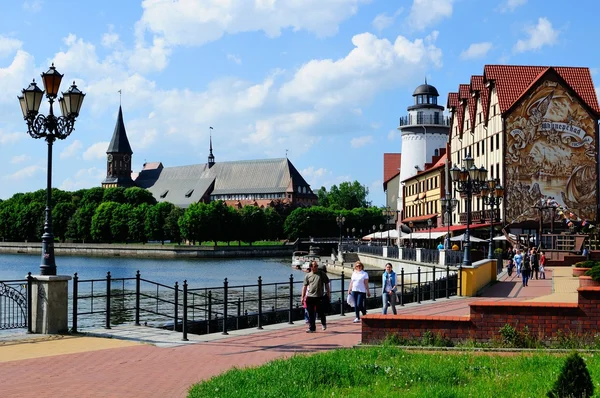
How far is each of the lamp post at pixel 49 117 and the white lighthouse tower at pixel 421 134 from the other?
91080 millimetres

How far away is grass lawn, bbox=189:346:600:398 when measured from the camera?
9461 mm

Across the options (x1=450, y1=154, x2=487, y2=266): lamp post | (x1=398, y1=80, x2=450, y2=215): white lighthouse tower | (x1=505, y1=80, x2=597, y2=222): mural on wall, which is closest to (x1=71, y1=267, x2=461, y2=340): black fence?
(x1=450, y1=154, x2=487, y2=266): lamp post

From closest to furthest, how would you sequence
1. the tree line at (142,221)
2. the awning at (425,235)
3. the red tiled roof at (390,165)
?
the awning at (425,235)
the red tiled roof at (390,165)
the tree line at (142,221)

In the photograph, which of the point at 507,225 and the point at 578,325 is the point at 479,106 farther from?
the point at 578,325

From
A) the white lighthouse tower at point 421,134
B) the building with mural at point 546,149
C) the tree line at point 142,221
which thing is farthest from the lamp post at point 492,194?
the tree line at point 142,221

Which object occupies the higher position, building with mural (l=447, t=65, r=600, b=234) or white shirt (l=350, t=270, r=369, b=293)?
building with mural (l=447, t=65, r=600, b=234)

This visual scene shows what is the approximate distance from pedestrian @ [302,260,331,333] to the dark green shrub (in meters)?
9.76

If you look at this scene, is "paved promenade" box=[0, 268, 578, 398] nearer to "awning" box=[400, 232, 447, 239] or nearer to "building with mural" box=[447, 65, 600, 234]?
"awning" box=[400, 232, 447, 239]

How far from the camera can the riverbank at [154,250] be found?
120 meters

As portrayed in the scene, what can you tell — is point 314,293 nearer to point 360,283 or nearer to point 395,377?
point 360,283

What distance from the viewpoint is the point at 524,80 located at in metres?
67.3

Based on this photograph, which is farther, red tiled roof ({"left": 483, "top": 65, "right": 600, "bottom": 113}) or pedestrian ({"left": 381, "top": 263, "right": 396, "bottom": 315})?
red tiled roof ({"left": 483, "top": 65, "right": 600, "bottom": 113})

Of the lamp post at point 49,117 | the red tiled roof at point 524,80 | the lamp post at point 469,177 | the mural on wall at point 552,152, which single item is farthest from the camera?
the red tiled roof at point 524,80

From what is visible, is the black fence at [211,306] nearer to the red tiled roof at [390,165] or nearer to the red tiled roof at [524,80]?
the red tiled roof at [524,80]
